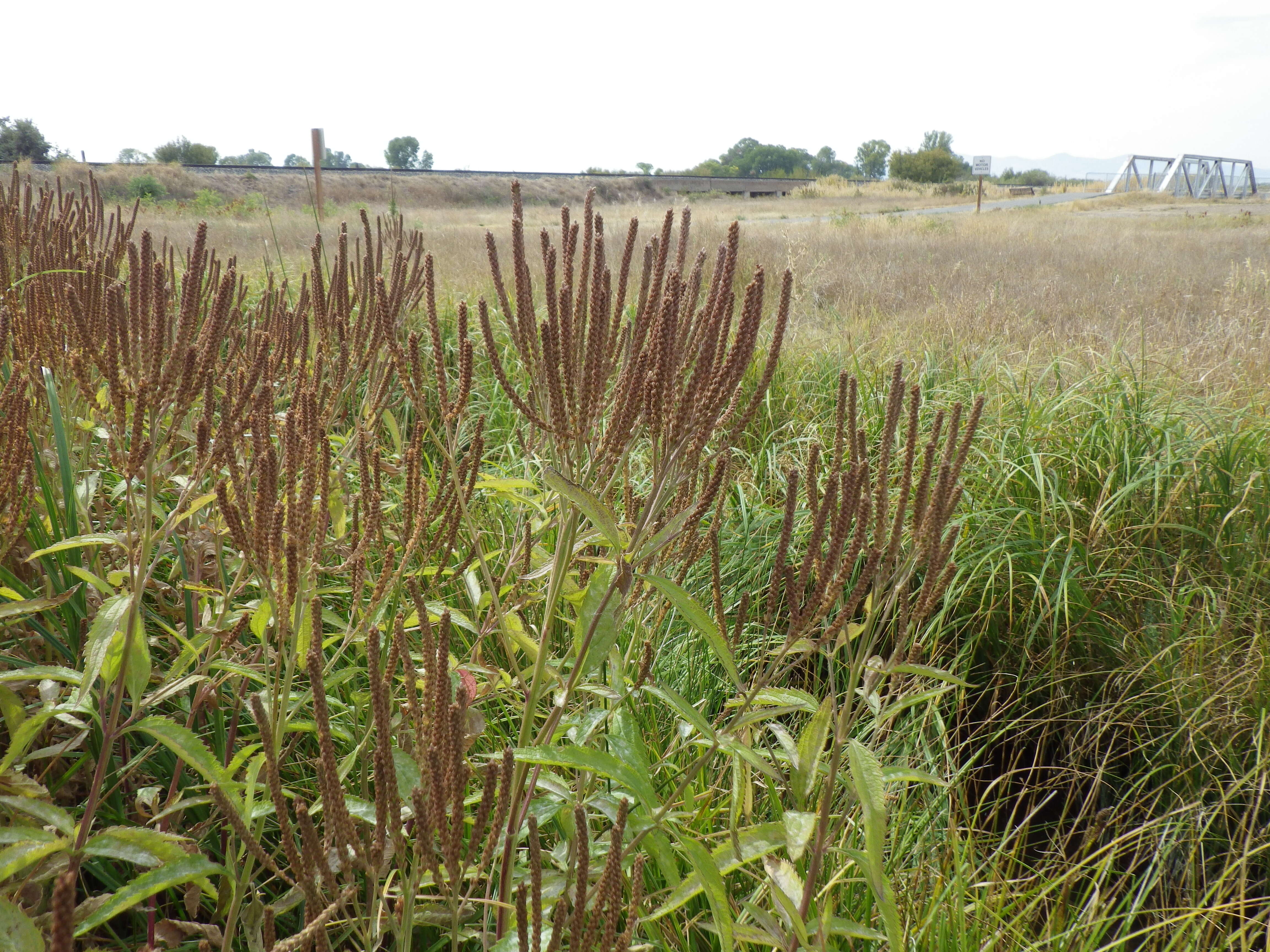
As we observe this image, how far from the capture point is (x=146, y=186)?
67.5 feet

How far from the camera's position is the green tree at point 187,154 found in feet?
142

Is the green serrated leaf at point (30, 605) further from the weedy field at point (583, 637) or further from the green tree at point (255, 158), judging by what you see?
the green tree at point (255, 158)

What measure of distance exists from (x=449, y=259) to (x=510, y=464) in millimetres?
5666

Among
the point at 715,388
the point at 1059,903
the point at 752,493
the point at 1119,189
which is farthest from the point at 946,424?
the point at 1119,189

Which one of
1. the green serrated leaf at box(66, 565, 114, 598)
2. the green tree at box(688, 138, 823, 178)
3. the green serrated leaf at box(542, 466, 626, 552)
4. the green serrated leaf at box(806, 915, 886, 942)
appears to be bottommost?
the green serrated leaf at box(806, 915, 886, 942)

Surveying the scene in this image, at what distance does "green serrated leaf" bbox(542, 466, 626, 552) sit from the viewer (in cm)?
Result: 91

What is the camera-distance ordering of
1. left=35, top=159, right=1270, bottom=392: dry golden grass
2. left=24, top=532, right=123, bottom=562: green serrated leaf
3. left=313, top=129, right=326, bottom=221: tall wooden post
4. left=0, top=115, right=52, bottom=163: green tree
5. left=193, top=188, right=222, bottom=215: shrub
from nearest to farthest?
1. left=24, top=532, right=123, bottom=562: green serrated leaf
2. left=35, top=159, right=1270, bottom=392: dry golden grass
3. left=313, top=129, right=326, bottom=221: tall wooden post
4. left=193, top=188, right=222, bottom=215: shrub
5. left=0, top=115, right=52, bottom=163: green tree

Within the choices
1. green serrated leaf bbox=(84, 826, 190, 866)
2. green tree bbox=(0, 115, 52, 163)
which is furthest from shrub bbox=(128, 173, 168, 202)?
green serrated leaf bbox=(84, 826, 190, 866)

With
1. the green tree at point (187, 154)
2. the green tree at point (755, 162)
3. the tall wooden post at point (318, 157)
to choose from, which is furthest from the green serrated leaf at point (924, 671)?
the green tree at point (755, 162)

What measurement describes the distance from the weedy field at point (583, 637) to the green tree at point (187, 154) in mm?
48882

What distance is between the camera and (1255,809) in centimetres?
212

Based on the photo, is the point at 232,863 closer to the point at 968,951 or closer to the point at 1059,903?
the point at 968,951

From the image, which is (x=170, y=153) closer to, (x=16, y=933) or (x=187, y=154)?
(x=187, y=154)

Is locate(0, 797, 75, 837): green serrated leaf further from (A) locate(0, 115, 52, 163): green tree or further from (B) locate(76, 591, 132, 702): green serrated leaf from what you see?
(A) locate(0, 115, 52, 163): green tree
